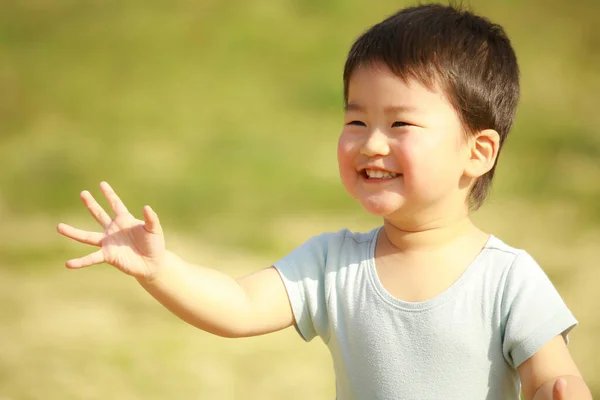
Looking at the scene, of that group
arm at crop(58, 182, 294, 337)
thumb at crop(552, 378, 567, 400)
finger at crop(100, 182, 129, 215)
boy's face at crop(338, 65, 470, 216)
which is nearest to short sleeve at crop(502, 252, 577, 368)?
thumb at crop(552, 378, 567, 400)

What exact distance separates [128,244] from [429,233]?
21.9 inches

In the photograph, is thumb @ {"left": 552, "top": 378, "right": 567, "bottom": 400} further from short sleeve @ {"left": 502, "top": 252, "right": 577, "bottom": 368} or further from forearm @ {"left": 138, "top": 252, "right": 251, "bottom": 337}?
forearm @ {"left": 138, "top": 252, "right": 251, "bottom": 337}

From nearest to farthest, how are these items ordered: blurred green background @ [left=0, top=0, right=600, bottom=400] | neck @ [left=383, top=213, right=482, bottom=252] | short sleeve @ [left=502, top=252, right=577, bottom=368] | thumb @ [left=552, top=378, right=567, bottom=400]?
thumb @ [left=552, top=378, right=567, bottom=400] → short sleeve @ [left=502, top=252, right=577, bottom=368] → neck @ [left=383, top=213, right=482, bottom=252] → blurred green background @ [left=0, top=0, right=600, bottom=400]

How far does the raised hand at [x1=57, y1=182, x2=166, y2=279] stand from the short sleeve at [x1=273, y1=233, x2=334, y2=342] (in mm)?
268

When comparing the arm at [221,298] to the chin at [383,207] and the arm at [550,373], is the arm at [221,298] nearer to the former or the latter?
the chin at [383,207]

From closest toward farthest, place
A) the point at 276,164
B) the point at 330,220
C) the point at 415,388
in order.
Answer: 1. the point at 415,388
2. the point at 330,220
3. the point at 276,164

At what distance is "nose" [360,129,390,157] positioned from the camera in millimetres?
1559

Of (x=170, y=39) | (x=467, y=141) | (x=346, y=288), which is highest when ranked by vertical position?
(x=170, y=39)

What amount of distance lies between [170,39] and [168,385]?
2.84m

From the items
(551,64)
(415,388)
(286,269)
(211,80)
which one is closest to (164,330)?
(286,269)

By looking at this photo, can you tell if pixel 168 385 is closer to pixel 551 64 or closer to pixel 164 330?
pixel 164 330

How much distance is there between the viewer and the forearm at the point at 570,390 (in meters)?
1.47

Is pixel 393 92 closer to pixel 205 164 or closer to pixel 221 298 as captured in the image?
pixel 221 298

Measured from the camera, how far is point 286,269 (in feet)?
5.67
